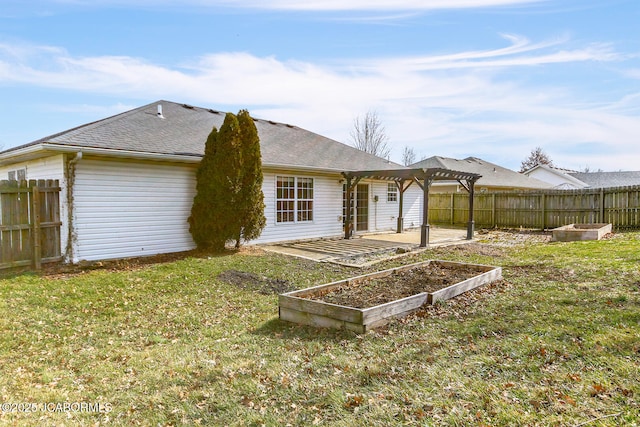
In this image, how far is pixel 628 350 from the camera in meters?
3.65

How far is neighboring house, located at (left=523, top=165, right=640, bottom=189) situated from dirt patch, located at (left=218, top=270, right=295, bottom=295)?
117 ft

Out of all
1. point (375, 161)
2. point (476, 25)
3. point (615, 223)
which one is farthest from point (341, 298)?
point (615, 223)

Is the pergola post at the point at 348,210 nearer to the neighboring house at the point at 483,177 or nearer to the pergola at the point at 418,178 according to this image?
the pergola at the point at 418,178

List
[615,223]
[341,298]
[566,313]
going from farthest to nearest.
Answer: [615,223]
[341,298]
[566,313]

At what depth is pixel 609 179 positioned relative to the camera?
36688mm

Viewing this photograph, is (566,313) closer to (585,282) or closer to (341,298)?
(585,282)

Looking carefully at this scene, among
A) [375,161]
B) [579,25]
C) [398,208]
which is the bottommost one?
[398,208]

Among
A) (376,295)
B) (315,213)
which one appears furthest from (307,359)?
(315,213)

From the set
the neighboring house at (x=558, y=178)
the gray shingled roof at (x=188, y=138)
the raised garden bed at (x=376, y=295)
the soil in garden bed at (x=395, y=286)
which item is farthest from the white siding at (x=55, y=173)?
the neighboring house at (x=558, y=178)

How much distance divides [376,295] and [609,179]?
41274 millimetres

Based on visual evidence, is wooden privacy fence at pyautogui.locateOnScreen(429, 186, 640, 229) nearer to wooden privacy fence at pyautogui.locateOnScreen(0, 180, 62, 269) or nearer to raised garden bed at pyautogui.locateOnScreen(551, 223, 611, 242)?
raised garden bed at pyautogui.locateOnScreen(551, 223, 611, 242)

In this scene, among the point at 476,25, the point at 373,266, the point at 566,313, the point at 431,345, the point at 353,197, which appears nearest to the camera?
the point at 431,345

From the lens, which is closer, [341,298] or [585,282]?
[341,298]

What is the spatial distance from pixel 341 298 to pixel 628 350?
326 cm
